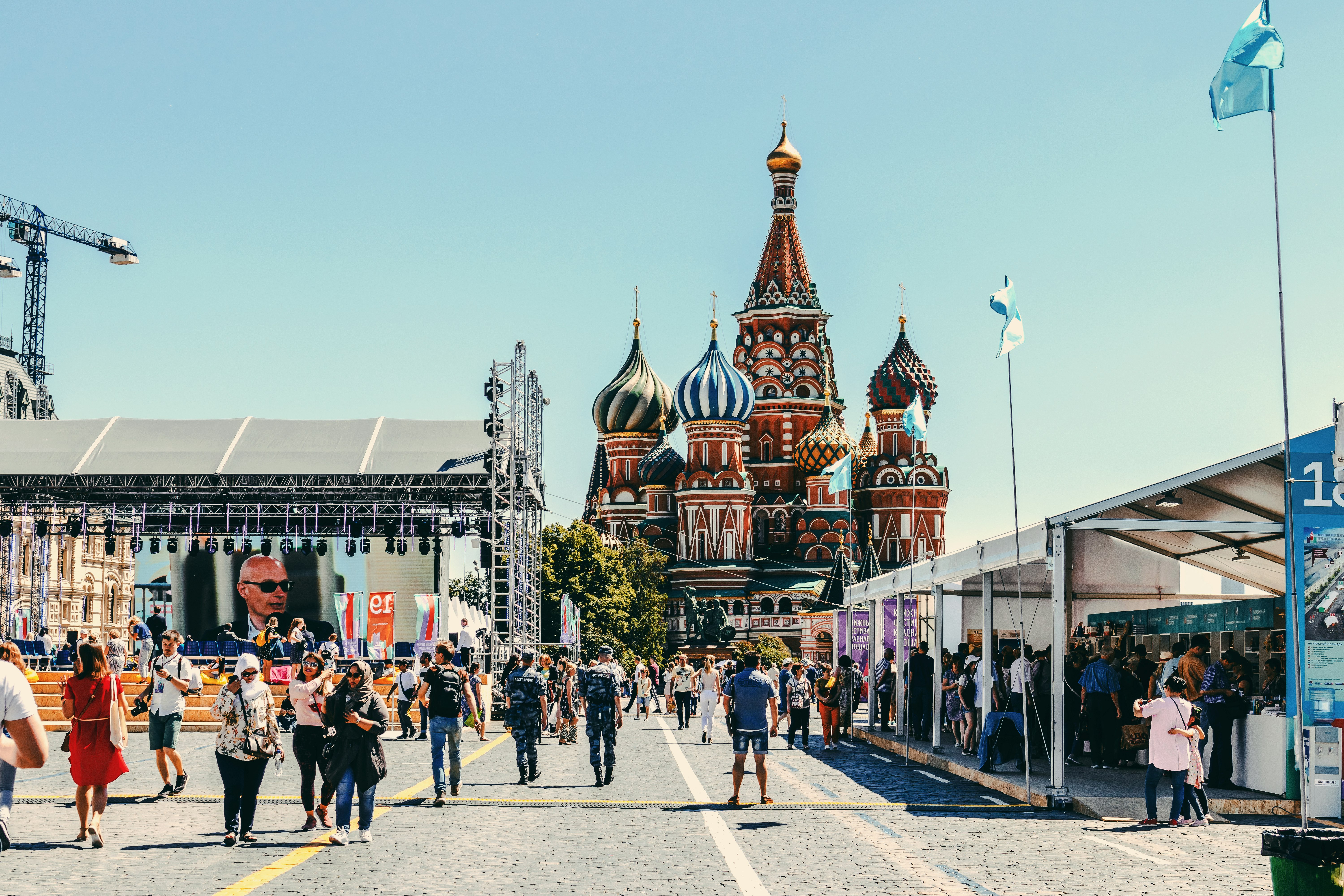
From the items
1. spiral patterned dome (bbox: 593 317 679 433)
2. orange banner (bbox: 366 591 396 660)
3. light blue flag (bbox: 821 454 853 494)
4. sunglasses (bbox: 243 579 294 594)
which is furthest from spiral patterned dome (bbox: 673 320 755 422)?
orange banner (bbox: 366 591 396 660)

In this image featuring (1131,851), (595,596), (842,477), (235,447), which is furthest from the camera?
(595,596)

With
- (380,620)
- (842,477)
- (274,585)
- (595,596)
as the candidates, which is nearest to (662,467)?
(595,596)

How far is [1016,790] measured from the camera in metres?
15.6

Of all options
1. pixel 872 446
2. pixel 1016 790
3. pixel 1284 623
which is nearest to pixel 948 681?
pixel 1284 623

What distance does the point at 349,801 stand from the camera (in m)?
11.4

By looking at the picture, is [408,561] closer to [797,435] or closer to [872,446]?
[797,435]

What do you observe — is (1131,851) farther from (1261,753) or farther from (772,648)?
(772,648)

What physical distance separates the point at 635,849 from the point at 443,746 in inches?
143

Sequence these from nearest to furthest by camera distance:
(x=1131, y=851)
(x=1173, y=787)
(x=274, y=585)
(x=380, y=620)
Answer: (x=1131, y=851), (x=1173, y=787), (x=380, y=620), (x=274, y=585)

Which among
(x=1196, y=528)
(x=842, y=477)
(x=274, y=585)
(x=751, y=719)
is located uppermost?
(x=842, y=477)

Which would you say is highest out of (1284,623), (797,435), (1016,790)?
(797,435)

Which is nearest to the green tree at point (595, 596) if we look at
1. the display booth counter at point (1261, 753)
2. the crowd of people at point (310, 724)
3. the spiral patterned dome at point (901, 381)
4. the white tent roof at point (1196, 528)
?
the spiral patterned dome at point (901, 381)

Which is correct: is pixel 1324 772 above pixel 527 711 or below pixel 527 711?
below

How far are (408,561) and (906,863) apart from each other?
31.4 m
